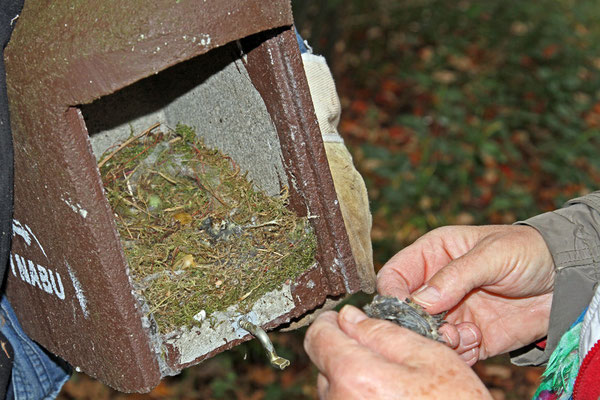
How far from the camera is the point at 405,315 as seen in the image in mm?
1383

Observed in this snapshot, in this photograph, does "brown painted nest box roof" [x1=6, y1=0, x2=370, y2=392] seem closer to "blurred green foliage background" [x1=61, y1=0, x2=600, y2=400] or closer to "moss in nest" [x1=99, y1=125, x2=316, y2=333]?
"moss in nest" [x1=99, y1=125, x2=316, y2=333]

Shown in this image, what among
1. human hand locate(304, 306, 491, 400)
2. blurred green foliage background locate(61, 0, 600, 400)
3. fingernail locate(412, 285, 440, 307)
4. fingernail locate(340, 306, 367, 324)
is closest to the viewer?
human hand locate(304, 306, 491, 400)

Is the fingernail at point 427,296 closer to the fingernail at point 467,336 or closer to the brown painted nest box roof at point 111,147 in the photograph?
the brown painted nest box roof at point 111,147

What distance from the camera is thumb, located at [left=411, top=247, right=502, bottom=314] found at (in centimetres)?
156

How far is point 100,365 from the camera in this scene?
1437 millimetres

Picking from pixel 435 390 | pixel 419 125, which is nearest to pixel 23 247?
pixel 435 390

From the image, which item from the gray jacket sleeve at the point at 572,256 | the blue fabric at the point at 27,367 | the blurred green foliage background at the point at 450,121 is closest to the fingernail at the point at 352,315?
the gray jacket sleeve at the point at 572,256

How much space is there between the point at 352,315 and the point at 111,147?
911mm

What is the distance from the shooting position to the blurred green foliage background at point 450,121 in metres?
4.05

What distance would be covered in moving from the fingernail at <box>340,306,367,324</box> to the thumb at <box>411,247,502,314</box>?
296 millimetres

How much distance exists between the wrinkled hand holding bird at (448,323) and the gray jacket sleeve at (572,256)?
0.03m

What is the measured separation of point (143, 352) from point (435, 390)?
0.61 metres

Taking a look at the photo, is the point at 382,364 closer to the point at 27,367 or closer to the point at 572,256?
the point at 572,256

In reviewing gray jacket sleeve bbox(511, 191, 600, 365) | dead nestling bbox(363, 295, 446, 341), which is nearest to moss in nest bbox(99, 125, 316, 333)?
dead nestling bbox(363, 295, 446, 341)
